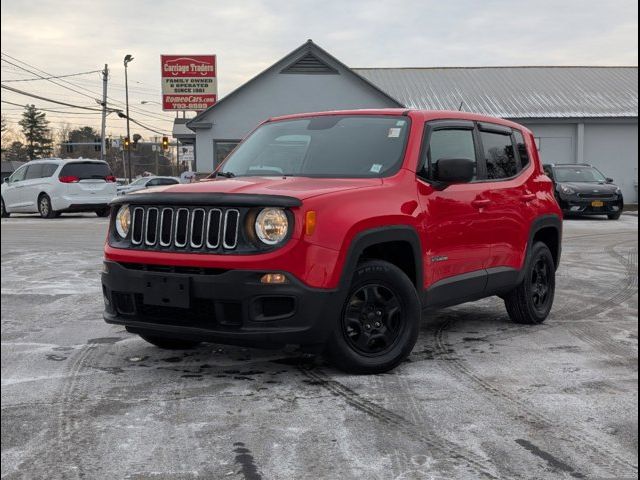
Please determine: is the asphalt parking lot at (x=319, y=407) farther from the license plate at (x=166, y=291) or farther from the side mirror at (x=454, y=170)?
the side mirror at (x=454, y=170)

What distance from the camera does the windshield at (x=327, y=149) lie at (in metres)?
5.19

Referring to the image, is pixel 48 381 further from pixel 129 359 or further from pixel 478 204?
pixel 478 204

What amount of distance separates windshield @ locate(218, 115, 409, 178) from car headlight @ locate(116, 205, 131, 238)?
106 centimetres

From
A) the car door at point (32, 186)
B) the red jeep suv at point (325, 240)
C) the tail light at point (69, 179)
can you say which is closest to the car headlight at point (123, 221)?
the red jeep suv at point (325, 240)

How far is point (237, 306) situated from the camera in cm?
429

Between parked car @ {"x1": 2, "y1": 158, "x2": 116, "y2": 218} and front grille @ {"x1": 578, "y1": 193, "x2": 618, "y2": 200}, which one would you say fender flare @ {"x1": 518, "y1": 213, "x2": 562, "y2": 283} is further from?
parked car @ {"x1": 2, "y1": 158, "x2": 116, "y2": 218}

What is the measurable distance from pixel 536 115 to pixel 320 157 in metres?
28.3

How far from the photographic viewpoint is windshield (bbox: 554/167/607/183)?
21.9m

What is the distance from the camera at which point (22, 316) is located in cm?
654

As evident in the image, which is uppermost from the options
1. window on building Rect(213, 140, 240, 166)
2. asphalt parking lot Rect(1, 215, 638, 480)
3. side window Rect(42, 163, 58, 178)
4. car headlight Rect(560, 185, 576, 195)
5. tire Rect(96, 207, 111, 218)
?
window on building Rect(213, 140, 240, 166)

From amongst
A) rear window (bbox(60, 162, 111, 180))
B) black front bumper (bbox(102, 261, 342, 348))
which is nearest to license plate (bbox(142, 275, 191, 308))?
black front bumper (bbox(102, 261, 342, 348))

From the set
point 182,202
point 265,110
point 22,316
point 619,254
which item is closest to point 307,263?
point 182,202

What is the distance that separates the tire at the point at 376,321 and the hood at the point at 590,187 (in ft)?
57.6

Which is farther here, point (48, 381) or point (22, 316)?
point (22, 316)
